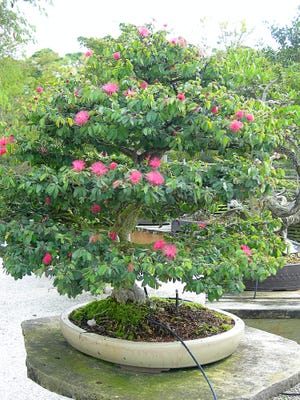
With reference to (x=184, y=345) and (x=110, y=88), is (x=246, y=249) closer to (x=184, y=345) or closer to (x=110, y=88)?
(x=184, y=345)

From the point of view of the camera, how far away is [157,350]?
2.04 meters

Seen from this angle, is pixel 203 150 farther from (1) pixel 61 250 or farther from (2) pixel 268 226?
(1) pixel 61 250

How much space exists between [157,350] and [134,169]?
2.47ft

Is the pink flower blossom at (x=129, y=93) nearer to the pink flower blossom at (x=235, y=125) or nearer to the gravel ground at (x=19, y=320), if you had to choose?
the pink flower blossom at (x=235, y=125)

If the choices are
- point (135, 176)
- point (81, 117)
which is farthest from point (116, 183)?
point (81, 117)

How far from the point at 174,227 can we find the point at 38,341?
453cm

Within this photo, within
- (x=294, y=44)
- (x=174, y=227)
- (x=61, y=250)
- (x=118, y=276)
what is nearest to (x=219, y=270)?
(x=118, y=276)

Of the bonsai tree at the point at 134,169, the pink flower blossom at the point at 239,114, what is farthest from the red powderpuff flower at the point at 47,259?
the pink flower blossom at the point at 239,114

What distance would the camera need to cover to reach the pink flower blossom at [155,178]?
6.03 feet

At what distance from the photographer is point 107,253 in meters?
1.99

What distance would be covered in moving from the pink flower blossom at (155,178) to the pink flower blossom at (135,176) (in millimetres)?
35

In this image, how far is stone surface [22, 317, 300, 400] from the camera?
1896 mm

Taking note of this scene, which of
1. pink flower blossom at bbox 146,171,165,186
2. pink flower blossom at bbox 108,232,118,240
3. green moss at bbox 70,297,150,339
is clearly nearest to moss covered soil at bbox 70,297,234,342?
green moss at bbox 70,297,150,339

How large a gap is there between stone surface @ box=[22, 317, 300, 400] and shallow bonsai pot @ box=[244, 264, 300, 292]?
194 cm
